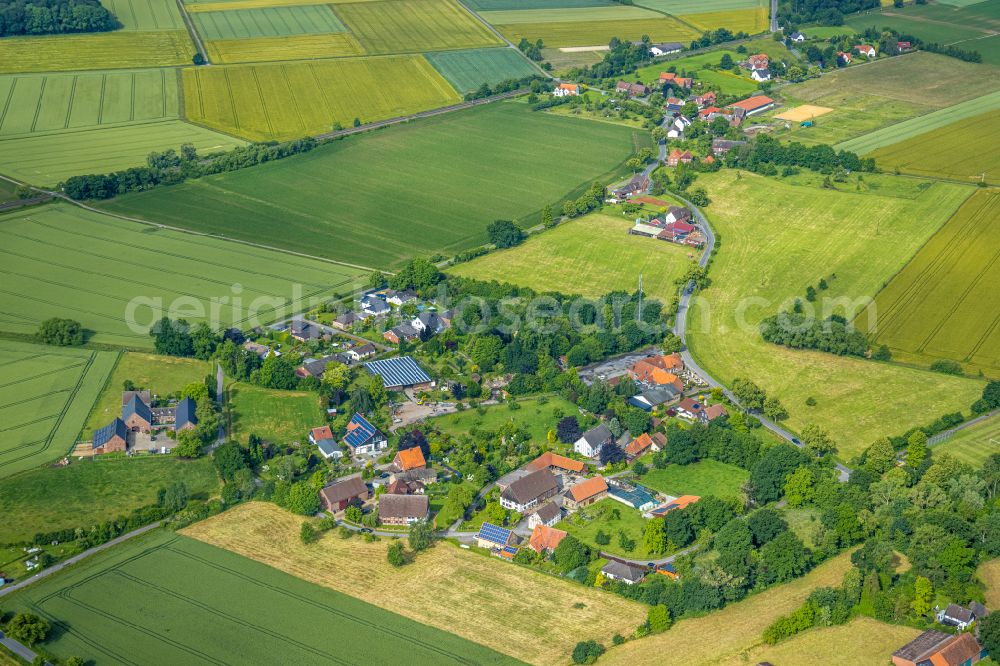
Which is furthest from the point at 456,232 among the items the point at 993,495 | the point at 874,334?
the point at 993,495

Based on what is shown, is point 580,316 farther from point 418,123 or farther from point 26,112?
point 26,112

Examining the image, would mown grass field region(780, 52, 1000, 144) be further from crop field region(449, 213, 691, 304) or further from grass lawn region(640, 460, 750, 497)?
grass lawn region(640, 460, 750, 497)

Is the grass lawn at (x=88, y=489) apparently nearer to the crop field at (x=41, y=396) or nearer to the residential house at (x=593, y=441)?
the crop field at (x=41, y=396)

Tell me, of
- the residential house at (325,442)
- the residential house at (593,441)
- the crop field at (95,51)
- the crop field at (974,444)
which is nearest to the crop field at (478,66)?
the crop field at (95,51)

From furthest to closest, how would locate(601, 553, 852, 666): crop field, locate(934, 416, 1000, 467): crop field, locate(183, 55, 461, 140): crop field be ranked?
1. locate(183, 55, 461, 140): crop field
2. locate(934, 416, 1000, 467): crop field
3. locate(601, 553, 852, 666): crop field

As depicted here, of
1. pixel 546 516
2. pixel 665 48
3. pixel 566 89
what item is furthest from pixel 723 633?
pixel 665 48

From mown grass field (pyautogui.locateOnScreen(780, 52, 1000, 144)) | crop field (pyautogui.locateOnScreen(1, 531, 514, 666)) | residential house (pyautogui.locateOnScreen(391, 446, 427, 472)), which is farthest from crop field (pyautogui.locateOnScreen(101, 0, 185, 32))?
crop field (pyautogui.locateOnScreen(1, 531, 514, 666))
